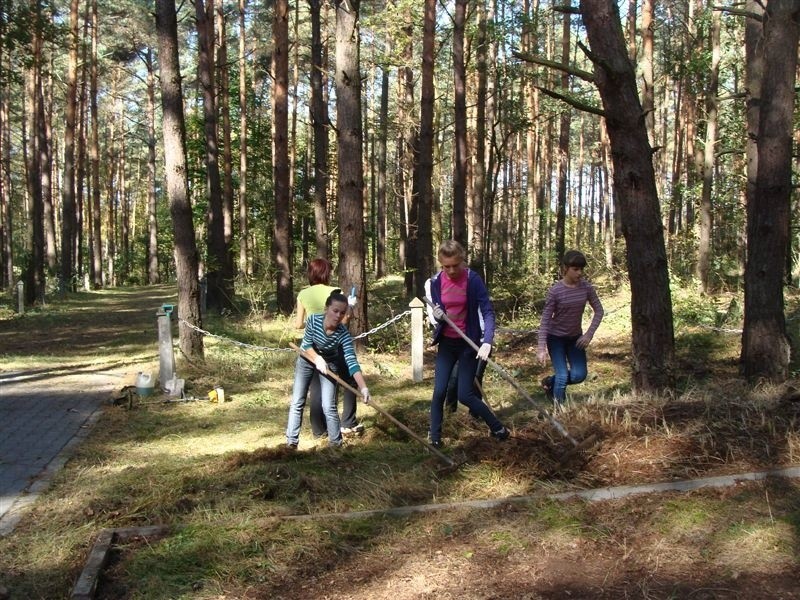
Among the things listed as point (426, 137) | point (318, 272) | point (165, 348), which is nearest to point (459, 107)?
point (426, 137)

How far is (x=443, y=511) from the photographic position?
4.77 m

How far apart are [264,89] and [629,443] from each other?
3774 centimetres

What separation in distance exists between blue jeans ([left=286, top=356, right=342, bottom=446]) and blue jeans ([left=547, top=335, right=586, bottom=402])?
218cm

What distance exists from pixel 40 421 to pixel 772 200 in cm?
830

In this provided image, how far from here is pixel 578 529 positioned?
14.2ft

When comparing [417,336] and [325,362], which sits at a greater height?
[325,362]

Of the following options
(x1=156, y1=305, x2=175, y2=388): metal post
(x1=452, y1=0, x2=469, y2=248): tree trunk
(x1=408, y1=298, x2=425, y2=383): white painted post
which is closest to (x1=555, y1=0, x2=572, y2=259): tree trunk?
(x1=452, y1=0, x2=469, y2=248): tree trunk

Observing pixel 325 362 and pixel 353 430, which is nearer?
pixel 325 362

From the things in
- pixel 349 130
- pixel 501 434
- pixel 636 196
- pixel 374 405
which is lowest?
pixel 501 434

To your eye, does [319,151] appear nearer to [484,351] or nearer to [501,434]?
[484,351]

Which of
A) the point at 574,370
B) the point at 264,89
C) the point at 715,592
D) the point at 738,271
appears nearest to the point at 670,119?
the point at 264,89

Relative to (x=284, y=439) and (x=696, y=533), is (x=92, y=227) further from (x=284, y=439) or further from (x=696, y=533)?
(x=696, y=533)

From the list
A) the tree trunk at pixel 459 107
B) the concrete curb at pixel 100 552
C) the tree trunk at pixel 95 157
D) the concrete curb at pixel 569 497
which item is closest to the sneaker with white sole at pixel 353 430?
the concrete curb at pixel 569 497

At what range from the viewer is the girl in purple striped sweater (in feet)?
23.0
